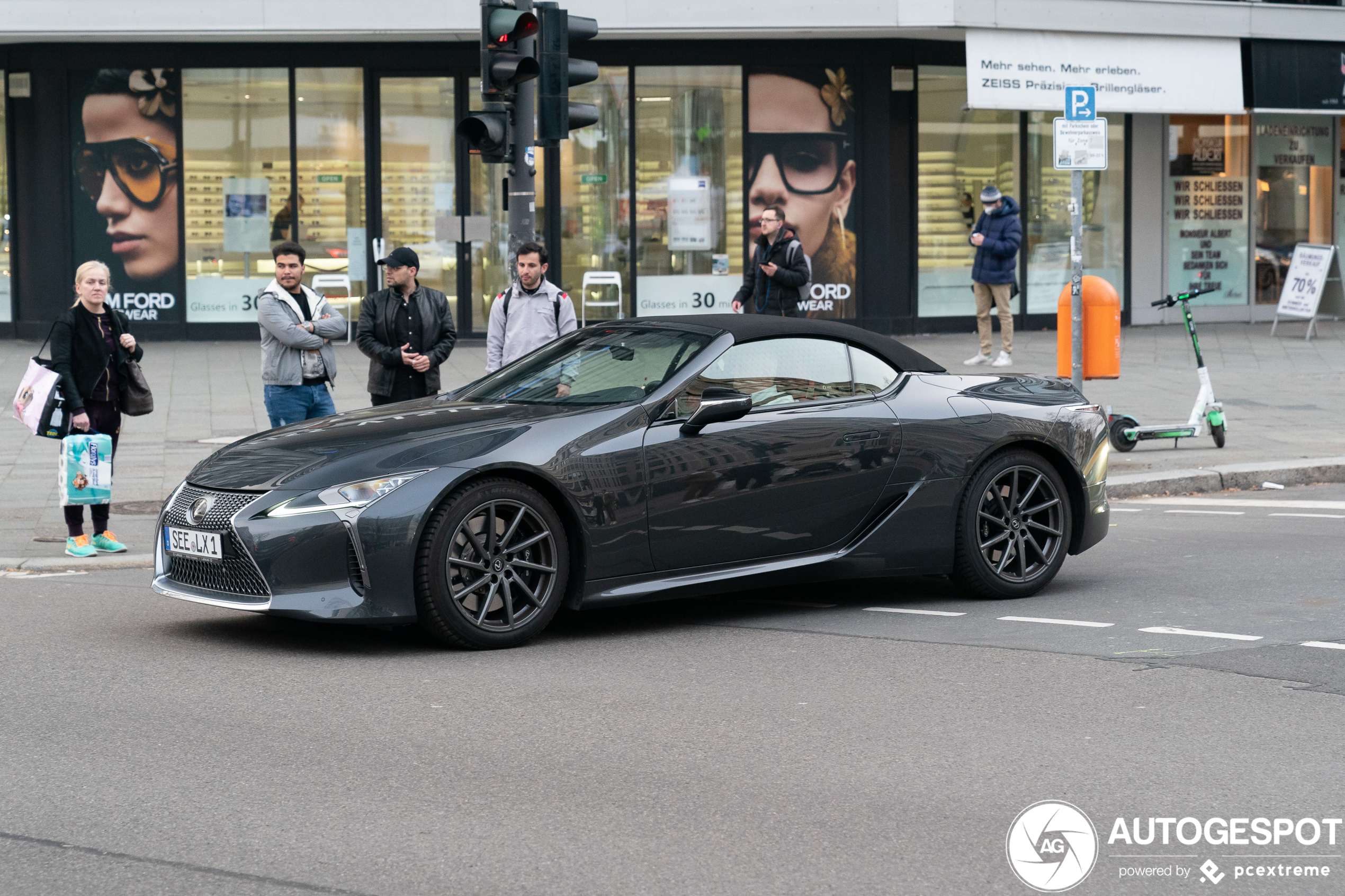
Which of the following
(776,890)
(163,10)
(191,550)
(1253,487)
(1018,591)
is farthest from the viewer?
(163,10)

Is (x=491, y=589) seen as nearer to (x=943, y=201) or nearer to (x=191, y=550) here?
(x=191, y=550)

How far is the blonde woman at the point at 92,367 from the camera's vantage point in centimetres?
891

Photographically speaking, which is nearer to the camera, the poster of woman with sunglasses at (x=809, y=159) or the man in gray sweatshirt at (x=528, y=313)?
the man in gray sweatshirt at (x=528, y=313)

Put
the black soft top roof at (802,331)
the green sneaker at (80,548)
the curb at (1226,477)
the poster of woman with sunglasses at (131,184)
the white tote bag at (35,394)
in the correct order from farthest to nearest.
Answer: the poster of woman with sunglasses at (131,184)
the curb at (1226,477)
the green sneaker at (80,548)
the white tote bag at (35,394)
the black soft top roof at (802,331)

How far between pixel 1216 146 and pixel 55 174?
657 inches

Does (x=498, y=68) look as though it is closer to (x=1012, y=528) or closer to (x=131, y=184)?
(x=1012, y=528)

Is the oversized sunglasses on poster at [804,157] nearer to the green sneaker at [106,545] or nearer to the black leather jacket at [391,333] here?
the black leather jacket at [391,333]

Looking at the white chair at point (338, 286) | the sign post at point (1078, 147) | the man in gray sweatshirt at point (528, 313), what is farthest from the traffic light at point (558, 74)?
the white chair at point (338, 286)

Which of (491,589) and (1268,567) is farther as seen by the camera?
(1268,567)

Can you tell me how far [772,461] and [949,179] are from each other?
16.3 metres

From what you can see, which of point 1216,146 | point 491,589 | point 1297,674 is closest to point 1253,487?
point 1297,674

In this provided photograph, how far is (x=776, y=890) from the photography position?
399 cm

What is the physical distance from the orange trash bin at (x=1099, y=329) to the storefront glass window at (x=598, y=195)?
32.0ft

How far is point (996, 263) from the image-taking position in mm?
17938
